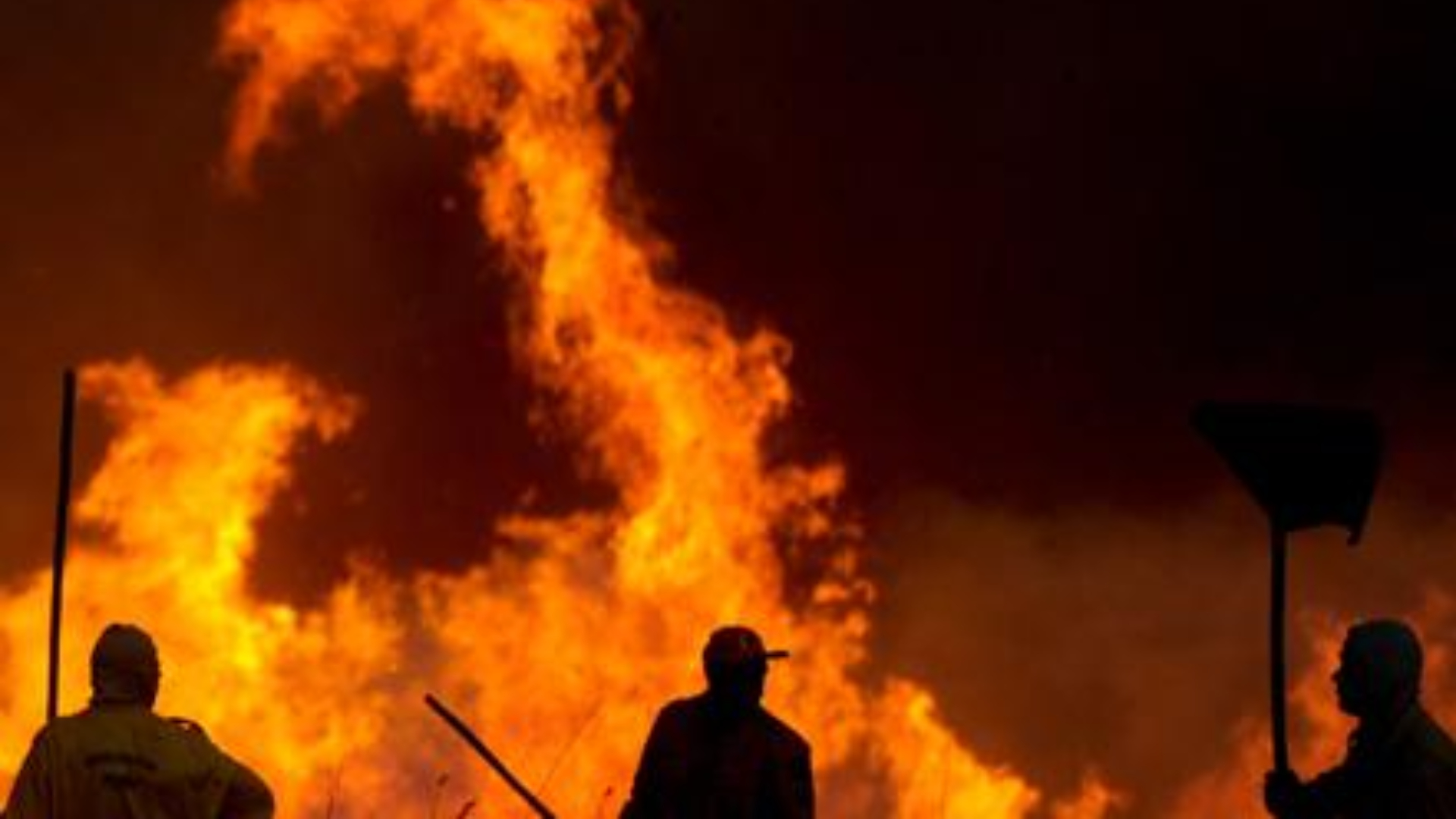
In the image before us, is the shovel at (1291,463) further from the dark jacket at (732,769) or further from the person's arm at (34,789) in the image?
the person's arm at (34,789)

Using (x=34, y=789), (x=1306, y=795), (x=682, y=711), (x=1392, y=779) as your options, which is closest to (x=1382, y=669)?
(x=1392, y=779)

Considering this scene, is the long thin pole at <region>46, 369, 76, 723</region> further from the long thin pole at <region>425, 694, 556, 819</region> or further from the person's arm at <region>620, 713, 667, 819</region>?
the person's arm at <region>620, 713, 667, 819</region>

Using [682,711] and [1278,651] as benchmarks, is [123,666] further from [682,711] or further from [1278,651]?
[1278,651]

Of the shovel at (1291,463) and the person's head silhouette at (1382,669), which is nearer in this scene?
the person's head silhouette at (1382,669)

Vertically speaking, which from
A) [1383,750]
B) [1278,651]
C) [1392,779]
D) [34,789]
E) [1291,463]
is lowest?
[1392,779]

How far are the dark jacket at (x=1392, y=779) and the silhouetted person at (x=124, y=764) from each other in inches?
178

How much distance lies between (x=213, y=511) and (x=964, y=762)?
860 cm

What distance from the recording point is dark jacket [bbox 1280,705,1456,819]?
10531 millimetres

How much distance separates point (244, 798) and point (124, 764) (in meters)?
0.54

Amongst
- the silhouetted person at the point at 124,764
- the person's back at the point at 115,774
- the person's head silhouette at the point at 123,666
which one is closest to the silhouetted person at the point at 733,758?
the silhouetted person at the point at 124,764

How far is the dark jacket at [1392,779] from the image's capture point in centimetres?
1053

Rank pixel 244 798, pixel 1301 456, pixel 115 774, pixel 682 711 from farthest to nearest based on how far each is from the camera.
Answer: pixel 682 711
pixel 244 798
pixel 115 774
pixel 1301 456

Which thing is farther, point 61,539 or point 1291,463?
point 61,539

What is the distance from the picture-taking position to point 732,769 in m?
13.5
